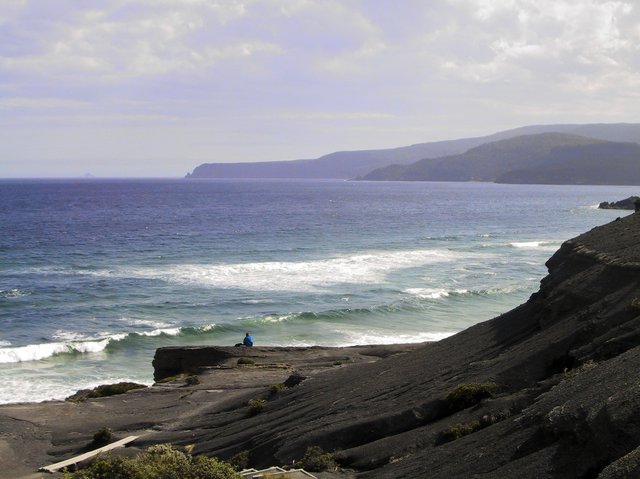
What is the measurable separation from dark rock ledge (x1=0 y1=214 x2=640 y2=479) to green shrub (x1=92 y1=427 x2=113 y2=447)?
742mm

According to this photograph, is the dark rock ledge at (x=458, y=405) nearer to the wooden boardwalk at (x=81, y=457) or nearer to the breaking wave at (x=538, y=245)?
the wooden boardwalk at (x=81, y=457)

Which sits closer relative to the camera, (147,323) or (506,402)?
(506,402)

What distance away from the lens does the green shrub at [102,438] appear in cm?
2397

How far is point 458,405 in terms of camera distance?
56.7 feet

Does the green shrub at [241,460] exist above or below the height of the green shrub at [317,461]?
below

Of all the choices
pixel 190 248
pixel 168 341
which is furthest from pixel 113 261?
pixel 168 341

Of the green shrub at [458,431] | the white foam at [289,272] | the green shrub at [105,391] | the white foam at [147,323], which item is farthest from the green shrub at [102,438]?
the white foam at [289,272]

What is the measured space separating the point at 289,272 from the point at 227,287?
917cm

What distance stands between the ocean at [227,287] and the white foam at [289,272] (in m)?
0.17

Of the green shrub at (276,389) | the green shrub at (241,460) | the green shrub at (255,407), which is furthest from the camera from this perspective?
the green shrub at (276,389)

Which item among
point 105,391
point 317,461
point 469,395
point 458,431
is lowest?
point 105,391

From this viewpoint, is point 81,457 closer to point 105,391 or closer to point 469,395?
point 105,391

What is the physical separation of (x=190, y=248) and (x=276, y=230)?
24.2 m

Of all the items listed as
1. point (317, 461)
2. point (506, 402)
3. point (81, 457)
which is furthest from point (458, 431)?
point (81, 457)
